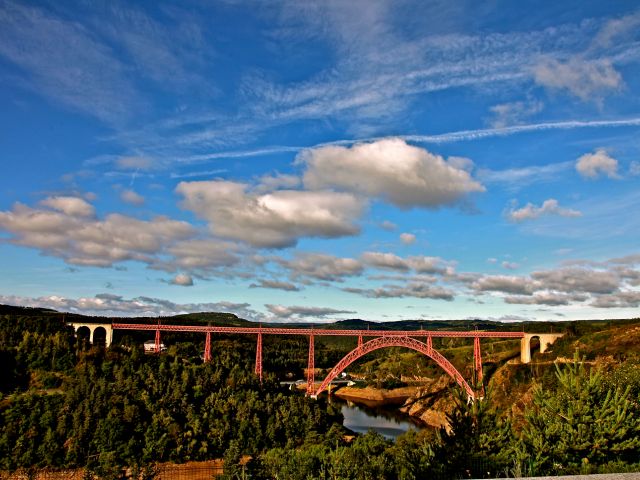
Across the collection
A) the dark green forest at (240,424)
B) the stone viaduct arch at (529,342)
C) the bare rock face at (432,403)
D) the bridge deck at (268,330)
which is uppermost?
the bridge deck at (268,330)

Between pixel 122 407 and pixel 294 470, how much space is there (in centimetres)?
2071

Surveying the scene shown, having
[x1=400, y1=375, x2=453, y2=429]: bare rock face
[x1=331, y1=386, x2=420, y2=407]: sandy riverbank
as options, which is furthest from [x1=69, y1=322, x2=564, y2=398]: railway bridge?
[x1=331, y1=386, x2=420, y2=407]: sandy riverbank

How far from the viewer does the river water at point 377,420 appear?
55.5 m

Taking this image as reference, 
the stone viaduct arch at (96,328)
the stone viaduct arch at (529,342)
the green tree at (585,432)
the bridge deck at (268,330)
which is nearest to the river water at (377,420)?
the bridge deck at (268,330)

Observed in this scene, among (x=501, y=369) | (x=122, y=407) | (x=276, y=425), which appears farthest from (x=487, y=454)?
(x=501, y=369)

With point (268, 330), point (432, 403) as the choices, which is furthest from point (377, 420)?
point (268, 330)

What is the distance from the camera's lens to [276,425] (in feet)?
125

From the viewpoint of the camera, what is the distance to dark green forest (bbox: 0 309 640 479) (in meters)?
14.8

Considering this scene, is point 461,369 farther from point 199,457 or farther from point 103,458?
point 103,458

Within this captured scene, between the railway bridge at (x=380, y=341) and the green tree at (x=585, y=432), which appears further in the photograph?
the railway bridge at (x=380, y=341)

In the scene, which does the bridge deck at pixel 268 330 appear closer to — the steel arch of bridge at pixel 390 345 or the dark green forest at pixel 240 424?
the steel arch of bridge at pixel 390 345

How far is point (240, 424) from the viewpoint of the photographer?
122 feet

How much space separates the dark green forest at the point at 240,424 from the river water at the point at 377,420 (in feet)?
31.2

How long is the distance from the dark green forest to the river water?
952 centimetres
